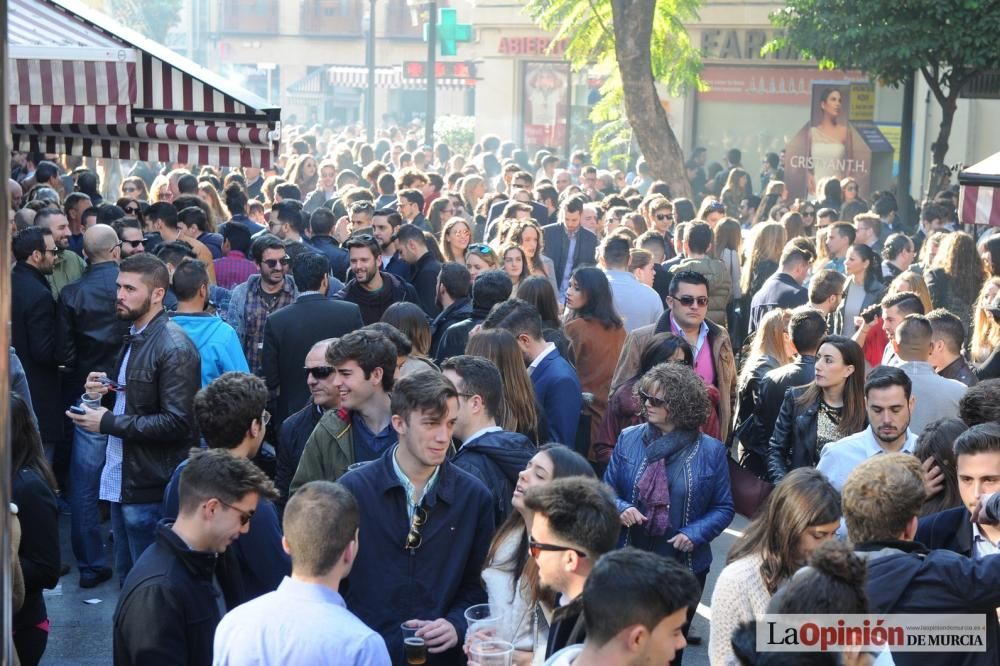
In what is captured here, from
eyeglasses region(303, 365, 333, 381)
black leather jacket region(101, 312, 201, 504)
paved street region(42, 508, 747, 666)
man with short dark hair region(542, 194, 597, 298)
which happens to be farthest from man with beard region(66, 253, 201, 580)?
man with short dark hair region(542, 194, 597, 298)

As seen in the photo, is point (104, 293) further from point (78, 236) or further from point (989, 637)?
point (989, 637)

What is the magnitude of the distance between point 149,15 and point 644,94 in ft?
156

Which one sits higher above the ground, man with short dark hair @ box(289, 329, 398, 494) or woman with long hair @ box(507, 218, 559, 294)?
woman with long hair @ box(507, 218, 559, 294)

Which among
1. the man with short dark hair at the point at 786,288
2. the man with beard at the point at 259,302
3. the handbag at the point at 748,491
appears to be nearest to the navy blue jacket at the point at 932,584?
the handbag at the point at 748,491

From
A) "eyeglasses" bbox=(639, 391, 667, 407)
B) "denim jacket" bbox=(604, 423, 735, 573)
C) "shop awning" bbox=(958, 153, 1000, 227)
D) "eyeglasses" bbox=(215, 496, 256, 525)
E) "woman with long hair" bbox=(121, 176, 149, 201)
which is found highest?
"shop awning" bbox=(958, 153, 1000, 227)

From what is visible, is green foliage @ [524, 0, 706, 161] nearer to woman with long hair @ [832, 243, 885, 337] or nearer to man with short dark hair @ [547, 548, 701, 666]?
woman with long hair @ [832, 243, 885, 337]

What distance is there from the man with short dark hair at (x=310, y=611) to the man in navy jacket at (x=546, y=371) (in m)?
3.10

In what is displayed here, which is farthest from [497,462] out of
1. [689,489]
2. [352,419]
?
[689,489]

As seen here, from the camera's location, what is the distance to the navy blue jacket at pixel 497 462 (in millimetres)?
5414

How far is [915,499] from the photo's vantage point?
436cm

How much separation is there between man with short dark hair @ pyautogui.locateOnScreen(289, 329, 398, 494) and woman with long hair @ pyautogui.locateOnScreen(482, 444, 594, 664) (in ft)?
3.30

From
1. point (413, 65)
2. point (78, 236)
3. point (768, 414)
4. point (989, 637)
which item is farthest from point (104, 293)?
point (413, 65)

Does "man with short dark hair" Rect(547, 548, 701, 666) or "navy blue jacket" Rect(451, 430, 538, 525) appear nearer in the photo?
"man with short dark hair" Rect(547, 548, 701, 666)

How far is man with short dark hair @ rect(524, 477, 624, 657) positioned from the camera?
3973mm
